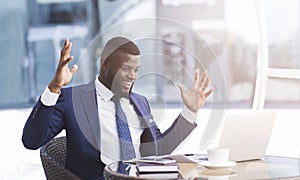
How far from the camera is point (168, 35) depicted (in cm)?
921

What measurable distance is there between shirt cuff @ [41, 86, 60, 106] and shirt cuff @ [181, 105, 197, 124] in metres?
0.54

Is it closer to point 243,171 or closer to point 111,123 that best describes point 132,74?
point 111,123

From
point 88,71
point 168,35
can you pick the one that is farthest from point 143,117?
point 168,35

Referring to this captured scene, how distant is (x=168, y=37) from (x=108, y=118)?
6710 millimetres

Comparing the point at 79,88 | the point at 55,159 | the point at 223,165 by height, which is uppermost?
the point at 79,88

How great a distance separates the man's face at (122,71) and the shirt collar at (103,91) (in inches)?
0.9

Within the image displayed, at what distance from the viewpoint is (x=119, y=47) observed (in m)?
2.59

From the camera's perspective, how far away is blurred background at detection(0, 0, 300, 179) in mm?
9141

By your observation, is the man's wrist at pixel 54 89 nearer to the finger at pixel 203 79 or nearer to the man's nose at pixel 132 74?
the man's nose at pixel 132 74

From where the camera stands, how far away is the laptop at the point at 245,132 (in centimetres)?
A: 230

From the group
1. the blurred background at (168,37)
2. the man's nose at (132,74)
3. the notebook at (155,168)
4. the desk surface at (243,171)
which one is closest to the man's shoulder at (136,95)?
the man's nose at (132,74)

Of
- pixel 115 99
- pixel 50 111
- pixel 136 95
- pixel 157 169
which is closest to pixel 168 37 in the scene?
pixel 136 95

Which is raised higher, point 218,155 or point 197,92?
point 197,92

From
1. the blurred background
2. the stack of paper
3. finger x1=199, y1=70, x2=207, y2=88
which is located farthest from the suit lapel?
the blurred background
